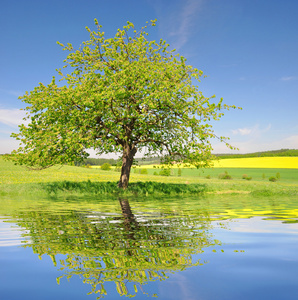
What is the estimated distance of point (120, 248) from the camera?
581 cm

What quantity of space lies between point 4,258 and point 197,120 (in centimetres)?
2154

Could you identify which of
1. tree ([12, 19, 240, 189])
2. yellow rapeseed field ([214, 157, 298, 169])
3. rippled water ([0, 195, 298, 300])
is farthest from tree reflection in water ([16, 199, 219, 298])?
yellow rapeseed field ([214, 157, 298, 169])

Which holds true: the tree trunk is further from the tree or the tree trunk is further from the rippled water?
the rippled water

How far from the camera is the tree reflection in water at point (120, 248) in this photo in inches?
164

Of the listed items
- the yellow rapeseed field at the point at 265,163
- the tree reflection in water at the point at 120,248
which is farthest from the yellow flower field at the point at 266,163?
the tree reflection in water at the point at 120,248

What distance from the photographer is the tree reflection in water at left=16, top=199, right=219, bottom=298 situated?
4.16 metres

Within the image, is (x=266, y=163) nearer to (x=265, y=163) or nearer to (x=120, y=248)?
(x=265, y=163)

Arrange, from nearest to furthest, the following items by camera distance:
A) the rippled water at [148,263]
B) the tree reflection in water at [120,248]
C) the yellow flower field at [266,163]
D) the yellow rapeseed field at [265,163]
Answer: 1. the rippled water at [148,263]
2. the tree reflection in water at [120,248]
3. the yellow flower field at [266,163]
4. the yellow rapeseed field at [265,163]

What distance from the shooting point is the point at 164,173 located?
74438 millimetres

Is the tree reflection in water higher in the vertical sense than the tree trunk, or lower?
lower

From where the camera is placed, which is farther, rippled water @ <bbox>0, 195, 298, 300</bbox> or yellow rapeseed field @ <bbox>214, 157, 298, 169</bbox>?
yellow rapeseed field @ <bbox>214, 157, 298, 169</bbox>

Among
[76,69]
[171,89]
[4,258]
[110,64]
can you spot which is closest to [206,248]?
[4,258]

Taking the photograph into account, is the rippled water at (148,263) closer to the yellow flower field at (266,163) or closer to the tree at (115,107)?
the tree at (115,107)

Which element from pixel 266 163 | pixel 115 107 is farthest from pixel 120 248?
pixel 266 163
